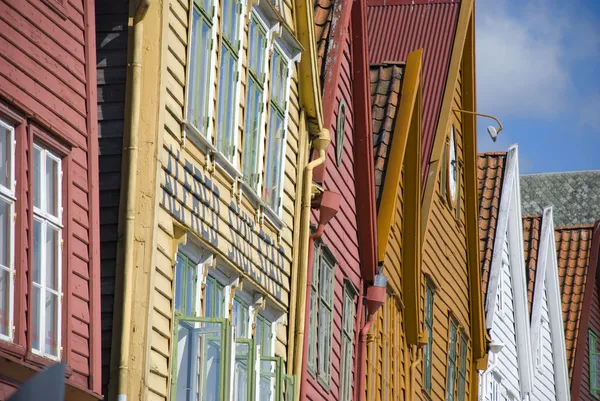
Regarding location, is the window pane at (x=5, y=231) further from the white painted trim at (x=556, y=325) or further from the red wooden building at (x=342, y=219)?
the white painted trim at (x=556, y=325)

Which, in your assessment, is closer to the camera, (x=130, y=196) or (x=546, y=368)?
(x=130, y=196)

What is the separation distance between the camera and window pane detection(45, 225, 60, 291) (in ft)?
29.7

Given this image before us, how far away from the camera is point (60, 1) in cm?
970

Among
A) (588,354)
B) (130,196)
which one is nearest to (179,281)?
(130,196)

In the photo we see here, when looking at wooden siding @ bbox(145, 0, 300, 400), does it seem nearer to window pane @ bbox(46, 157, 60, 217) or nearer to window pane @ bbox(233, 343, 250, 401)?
window pane @ bbox(233, 343, 250, 401)

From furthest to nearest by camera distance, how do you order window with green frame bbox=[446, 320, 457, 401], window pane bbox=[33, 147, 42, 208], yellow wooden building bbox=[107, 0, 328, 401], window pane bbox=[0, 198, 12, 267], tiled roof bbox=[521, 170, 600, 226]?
tiled roof bbox=[521, 170, 600, 226]
window with green frame bbox=[446, 320, 457, 401]
yellow wooden building bbox=[107, 0, 328, 401]
window pane bbox=[33, 147, 42, 208]
window pane bbox=[0, 198, 12, 267]

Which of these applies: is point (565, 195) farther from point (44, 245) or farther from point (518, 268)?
point (44, 245)

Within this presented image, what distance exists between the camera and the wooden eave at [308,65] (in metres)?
14.5

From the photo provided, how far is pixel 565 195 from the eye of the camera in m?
44.6

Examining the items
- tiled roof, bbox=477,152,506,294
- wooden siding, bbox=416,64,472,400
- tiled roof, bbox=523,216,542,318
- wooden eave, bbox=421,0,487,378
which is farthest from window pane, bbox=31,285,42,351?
tiled roof, bbox=523,216,542,318

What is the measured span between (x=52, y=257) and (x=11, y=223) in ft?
1.96

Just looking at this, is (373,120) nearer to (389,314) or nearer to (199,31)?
(389,314)

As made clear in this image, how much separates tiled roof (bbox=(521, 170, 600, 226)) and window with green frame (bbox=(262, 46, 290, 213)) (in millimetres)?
29972

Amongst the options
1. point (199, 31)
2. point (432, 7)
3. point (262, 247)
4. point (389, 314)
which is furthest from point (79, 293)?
point (432, 7)
